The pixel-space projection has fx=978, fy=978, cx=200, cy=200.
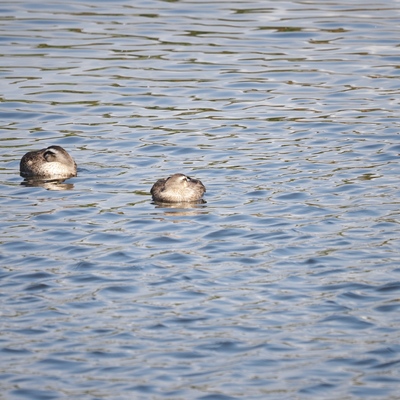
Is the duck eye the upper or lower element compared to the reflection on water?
upper

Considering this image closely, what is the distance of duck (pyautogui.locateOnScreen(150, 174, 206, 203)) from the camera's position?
15.7 meters

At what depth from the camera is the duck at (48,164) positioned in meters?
17.3

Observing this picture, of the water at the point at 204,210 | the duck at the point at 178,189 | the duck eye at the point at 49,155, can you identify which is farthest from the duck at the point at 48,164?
the duck at the point at 178,189

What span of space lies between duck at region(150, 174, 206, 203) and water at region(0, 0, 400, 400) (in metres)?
0.22

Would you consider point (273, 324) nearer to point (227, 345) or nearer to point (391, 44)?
point (227, 345)

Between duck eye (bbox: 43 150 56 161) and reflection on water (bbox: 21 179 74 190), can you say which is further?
reflection on water (bbox: 21 179 74 190)

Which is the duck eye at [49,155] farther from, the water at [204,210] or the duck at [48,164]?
the water at [204,210]

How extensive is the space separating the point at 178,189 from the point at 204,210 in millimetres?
541

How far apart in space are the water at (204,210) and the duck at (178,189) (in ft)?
0.73

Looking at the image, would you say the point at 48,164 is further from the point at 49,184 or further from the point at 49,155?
the point at 49,184

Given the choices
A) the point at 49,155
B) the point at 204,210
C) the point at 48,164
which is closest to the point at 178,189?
the point at 204,210

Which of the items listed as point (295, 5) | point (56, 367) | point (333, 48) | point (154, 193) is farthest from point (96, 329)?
point (295, 5)

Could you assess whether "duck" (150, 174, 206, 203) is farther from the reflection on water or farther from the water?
the reflection on water

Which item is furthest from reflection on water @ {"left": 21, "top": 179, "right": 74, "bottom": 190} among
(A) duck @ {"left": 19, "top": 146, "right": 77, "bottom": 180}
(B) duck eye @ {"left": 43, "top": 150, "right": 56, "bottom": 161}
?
(B) duck eye @ {"left": 43, "top": 150, "right": 56, "bottom": 161}
